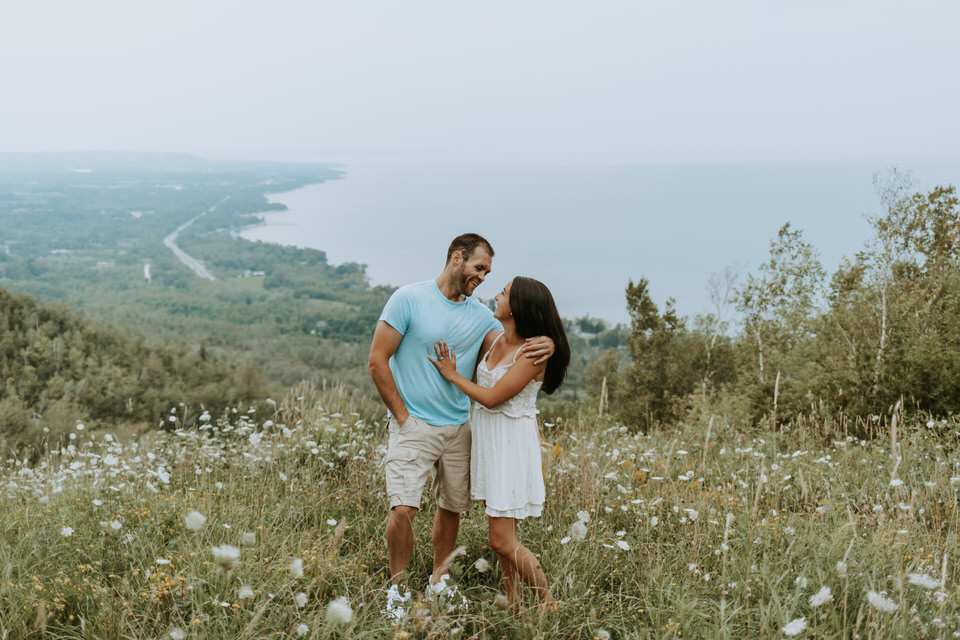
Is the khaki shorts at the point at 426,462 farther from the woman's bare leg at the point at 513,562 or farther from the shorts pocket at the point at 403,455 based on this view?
the woman's bare leg at the point at 513,562

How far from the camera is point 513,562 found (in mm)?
2969

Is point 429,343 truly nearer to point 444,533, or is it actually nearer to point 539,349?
point 539,349

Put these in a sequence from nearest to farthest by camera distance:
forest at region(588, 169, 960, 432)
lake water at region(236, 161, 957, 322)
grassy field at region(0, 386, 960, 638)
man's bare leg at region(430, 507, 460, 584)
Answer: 1. grassy field at region(0, 386, 960, 638)
2. man's bare leg at region(430, 507, 460, 584)
3. forest at region(588, 169, 960, 432)
4. lake water at region(236, 161, 957, 322)

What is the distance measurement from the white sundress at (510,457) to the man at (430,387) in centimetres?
24

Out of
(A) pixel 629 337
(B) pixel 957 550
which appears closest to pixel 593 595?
(B) pixel 957 550

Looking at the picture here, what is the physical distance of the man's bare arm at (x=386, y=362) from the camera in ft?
10.4

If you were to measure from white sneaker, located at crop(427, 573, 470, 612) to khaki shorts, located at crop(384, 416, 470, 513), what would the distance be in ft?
1.47

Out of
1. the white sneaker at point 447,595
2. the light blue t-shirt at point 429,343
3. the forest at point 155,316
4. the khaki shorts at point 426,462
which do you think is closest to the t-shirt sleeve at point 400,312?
the light blue t-shirt at point 429,343

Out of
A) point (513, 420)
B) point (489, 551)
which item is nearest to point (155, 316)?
point (489, 551)

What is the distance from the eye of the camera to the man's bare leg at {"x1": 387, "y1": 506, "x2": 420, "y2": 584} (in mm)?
3127

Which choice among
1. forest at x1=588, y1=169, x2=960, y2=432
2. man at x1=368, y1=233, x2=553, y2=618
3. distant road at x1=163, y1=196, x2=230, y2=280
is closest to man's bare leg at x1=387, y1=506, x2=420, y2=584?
man at x1=368, y1=233, x2=553, y2=618

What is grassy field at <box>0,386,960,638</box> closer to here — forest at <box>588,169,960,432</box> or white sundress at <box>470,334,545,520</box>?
white sundress at <box>470,334,545,520</box>

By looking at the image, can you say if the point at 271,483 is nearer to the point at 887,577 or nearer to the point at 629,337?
the point at 887,577

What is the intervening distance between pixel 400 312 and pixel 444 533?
1.21 meters
